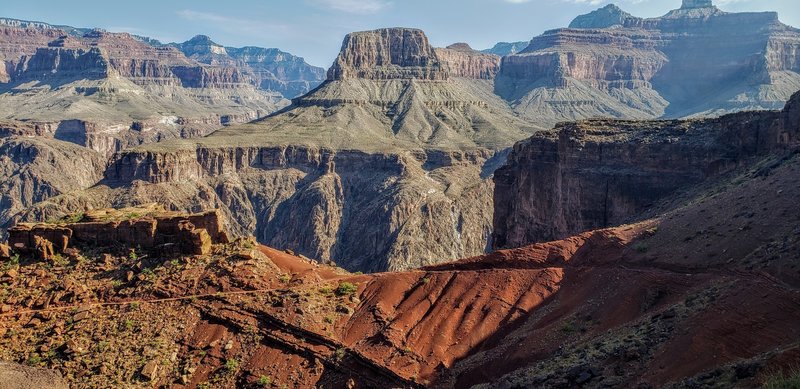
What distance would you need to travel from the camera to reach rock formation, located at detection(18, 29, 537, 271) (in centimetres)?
12719

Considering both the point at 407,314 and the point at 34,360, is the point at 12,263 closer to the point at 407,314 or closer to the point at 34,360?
the point at 34,360

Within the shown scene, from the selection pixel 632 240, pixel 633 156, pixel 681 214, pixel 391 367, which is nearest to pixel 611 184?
pixel 633 156

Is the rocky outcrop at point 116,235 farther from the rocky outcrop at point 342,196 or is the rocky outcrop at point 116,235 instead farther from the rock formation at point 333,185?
the rock formation at point 333,185

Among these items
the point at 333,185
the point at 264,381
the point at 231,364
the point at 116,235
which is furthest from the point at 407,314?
the point at 333,185

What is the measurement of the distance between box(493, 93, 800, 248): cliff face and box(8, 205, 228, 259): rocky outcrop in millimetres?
40540

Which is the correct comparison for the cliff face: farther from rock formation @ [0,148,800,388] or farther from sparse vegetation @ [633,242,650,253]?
rock formation @ [0,148,800,388]

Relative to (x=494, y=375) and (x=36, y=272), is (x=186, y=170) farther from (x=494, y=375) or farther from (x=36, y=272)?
(x=494, y=375)

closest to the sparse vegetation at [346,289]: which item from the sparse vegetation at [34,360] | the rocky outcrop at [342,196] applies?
the sparse vegetation at [34,360]

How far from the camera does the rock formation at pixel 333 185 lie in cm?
12719

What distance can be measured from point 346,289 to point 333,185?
379 ft

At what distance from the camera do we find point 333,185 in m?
149

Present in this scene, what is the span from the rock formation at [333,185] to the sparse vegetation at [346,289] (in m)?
79.3

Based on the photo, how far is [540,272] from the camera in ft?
118

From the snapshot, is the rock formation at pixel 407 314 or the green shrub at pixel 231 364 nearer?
the rock formation at pixel 407 314
